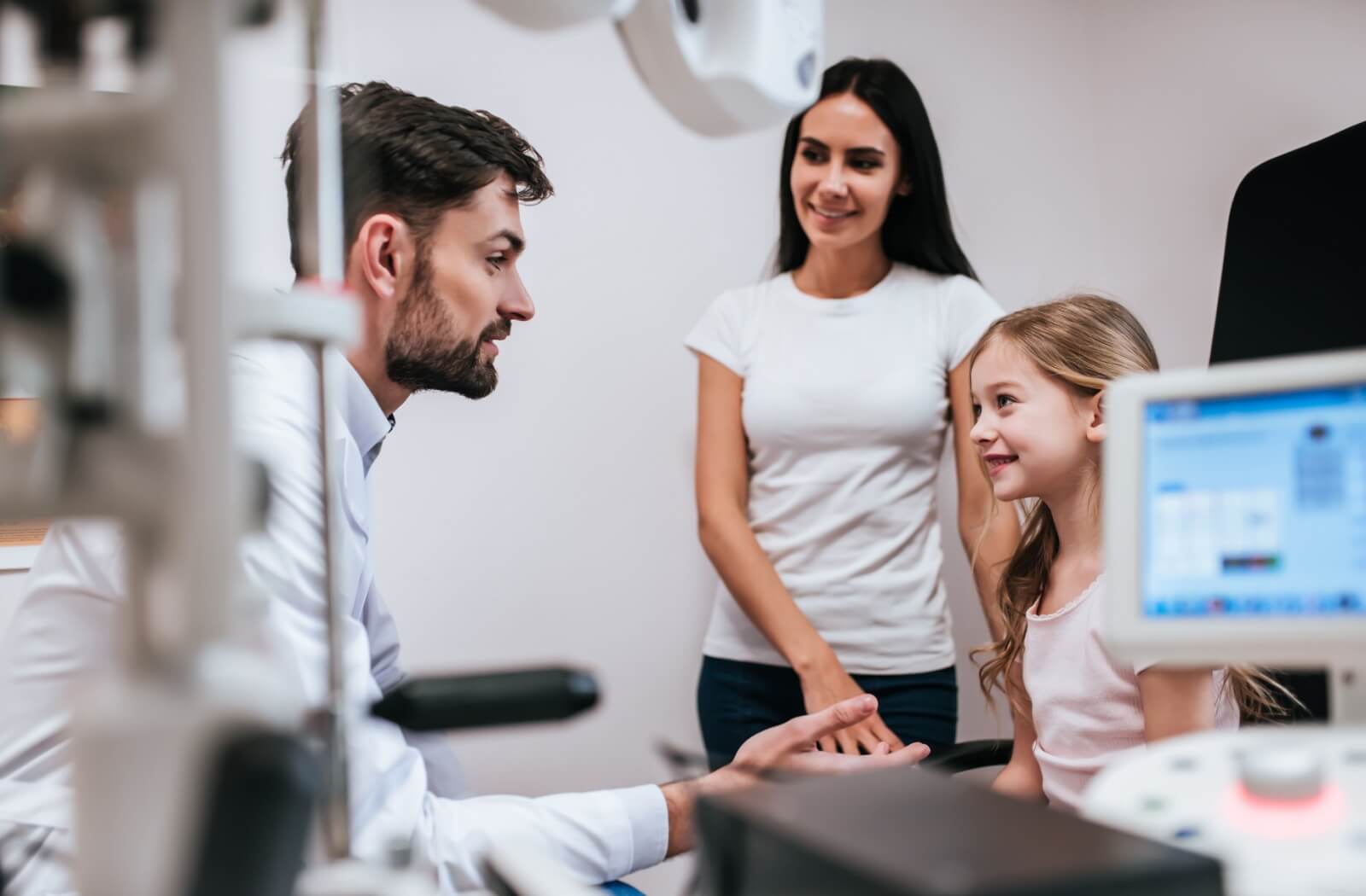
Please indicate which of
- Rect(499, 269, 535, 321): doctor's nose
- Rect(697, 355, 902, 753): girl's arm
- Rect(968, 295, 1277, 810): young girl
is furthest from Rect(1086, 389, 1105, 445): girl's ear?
Rect(499, 269, 535, 321): doctor's nose

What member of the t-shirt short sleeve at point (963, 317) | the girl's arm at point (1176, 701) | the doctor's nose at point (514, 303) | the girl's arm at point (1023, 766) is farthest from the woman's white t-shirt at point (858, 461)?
the girl's arm at point (1176, 701)

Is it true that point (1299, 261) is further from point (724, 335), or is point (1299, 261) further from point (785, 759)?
point (785, 759)

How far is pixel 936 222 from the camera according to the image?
1.98 metres

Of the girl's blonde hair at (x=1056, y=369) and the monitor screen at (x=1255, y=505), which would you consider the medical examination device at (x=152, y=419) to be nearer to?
the monitor screen at (x=1255, y=505)

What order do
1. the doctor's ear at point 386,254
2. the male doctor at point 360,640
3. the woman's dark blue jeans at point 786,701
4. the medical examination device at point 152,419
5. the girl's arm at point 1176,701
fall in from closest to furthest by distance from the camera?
the medical examination device at point 152,419, the male doctor at point 360,640, the girl's arm at point 1176,701, the doctor's ear at point 386,254, the woman's dark blue jeans at point 786,701

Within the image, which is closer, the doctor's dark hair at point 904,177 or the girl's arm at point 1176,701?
the girl's arm at point 1176,701

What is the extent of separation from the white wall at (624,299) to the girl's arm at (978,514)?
429 mm

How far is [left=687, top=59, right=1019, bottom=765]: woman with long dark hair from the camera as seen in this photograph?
1.89 m

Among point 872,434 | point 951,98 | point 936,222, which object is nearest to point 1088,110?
point 951,98

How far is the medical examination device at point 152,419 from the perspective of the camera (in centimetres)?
34

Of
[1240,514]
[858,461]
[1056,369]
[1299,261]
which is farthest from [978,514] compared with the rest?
[1240,514]

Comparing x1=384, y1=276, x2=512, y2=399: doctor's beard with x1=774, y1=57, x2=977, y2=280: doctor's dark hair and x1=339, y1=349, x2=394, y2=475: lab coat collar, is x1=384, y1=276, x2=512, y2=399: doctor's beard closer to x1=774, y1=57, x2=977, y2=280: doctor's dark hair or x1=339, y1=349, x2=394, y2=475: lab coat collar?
x1=339, y1=349, x2=394, y2=475: lab coat collar

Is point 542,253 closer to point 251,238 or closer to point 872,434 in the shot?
point 872,434

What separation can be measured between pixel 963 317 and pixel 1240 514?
4.00 feet
